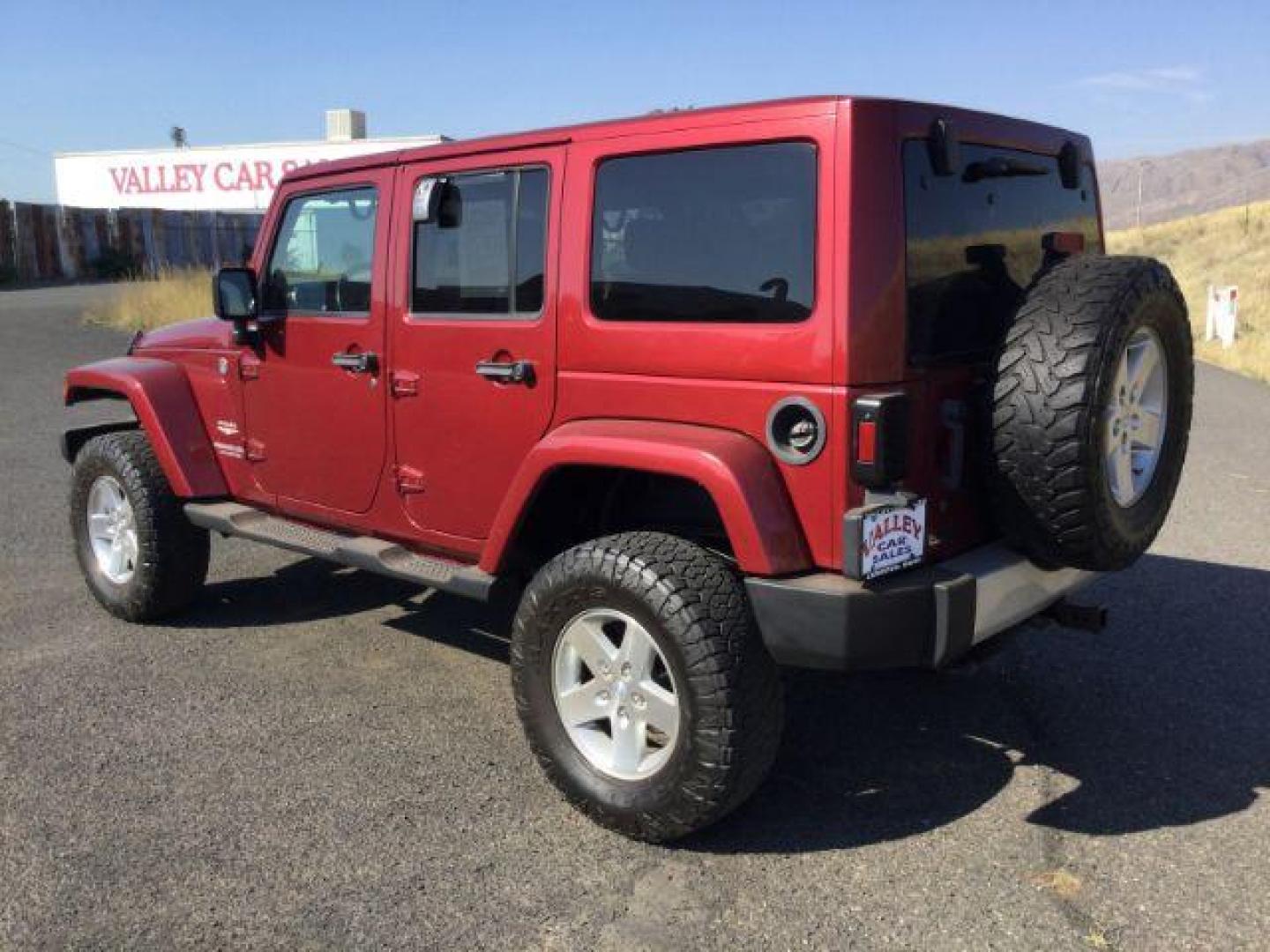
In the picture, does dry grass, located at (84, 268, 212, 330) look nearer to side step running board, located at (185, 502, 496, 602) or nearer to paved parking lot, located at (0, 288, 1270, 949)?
side step running board, located at (185, 502, 496, 602)

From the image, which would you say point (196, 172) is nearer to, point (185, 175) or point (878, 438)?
point (185, 175)

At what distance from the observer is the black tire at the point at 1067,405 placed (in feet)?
9.38

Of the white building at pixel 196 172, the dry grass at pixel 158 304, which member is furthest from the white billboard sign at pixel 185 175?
the dry grass at pixel 158 304

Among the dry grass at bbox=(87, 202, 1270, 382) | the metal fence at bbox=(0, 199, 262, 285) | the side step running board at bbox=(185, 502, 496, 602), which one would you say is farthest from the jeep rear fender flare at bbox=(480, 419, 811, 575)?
the metal fence at bbox=(0, 199, 262, 285)

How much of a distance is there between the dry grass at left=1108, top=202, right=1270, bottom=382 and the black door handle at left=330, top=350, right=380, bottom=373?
12.1 m

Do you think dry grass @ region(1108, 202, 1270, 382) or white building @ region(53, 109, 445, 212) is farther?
white building @ region(53, 109, 445, 212)

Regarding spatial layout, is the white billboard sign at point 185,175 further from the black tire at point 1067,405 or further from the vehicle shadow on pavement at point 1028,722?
the black tire at point 1067,405

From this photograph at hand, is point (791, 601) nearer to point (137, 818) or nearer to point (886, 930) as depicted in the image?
point (886, 930)

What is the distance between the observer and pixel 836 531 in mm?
2871

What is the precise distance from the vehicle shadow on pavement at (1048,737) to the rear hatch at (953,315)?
652mm

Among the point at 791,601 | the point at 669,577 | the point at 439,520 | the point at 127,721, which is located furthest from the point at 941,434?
the point at 127,721

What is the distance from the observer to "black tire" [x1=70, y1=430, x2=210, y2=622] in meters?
4.83

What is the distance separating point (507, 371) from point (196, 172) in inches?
1397

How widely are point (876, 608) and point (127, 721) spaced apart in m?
2.76
